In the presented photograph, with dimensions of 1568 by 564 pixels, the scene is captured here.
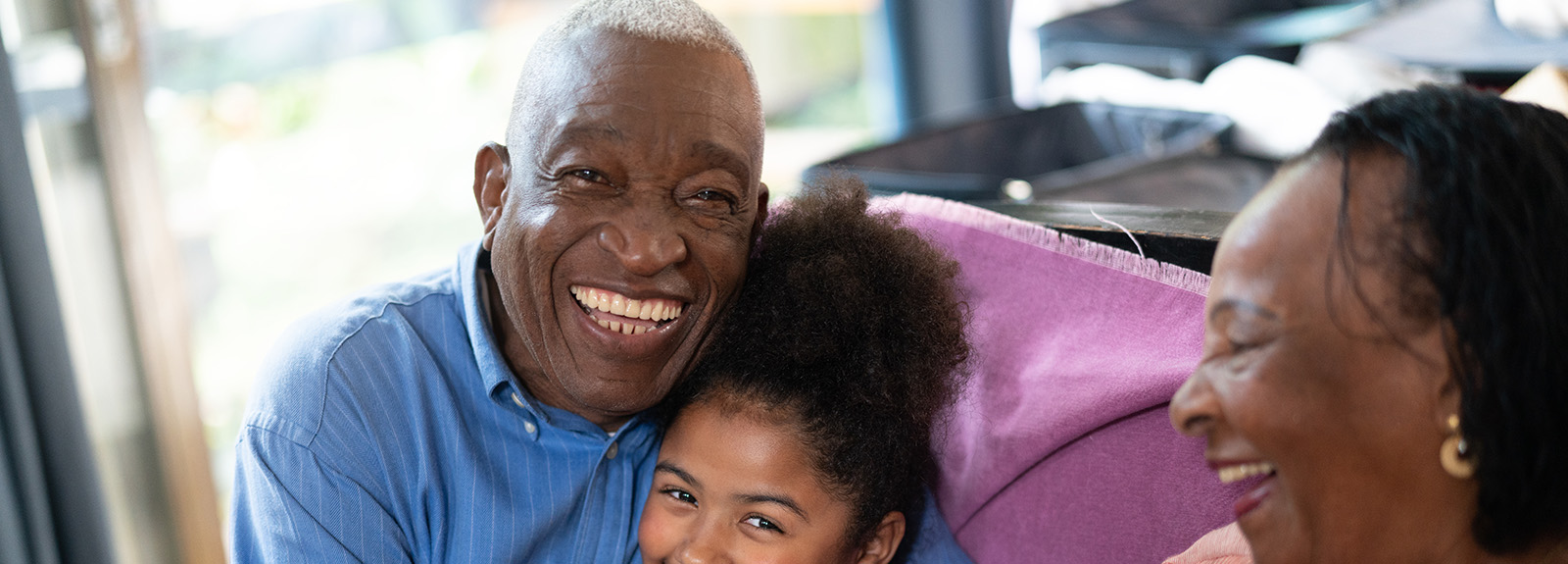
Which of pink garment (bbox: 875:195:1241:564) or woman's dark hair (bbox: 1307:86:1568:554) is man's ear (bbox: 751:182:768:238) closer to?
Result: pink garment (bbox: 875:195:1241:564)

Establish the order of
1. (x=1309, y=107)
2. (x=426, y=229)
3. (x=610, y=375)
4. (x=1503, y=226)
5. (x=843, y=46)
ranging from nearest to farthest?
(x=1503, y=226) < (x=610, y=375) < (x=1309, y=107) < (x=426, y=229) < (x=843, y=46)

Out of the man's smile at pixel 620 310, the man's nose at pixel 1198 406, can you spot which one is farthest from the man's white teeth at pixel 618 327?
the man's nose at pixel 1198 406

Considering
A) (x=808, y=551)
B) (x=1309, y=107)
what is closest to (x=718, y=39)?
(x=808, y=551)

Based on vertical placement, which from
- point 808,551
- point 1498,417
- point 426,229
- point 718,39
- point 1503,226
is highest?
point 718,39

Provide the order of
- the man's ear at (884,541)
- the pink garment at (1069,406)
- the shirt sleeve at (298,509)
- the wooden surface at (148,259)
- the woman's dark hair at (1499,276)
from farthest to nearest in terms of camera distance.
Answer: the wooden surface at (148,259)
the man's ear at (884,541)
the pink garment at (1069,406)
the shirt sleeve at (298,509)
the woman's dark hair at (1499,276)

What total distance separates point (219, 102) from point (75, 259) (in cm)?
66

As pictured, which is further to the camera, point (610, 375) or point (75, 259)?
point (75, 259)

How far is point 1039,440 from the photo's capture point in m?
1.53

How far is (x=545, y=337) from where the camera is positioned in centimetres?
141

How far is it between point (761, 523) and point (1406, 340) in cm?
80

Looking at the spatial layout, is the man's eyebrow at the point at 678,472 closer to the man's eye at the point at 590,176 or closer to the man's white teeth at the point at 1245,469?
the man's eye at the point at 590,176

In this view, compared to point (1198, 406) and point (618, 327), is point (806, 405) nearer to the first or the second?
point (618, 327)

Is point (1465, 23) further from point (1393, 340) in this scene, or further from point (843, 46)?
point (843, 46)

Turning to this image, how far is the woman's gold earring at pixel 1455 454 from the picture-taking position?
0.95 m
